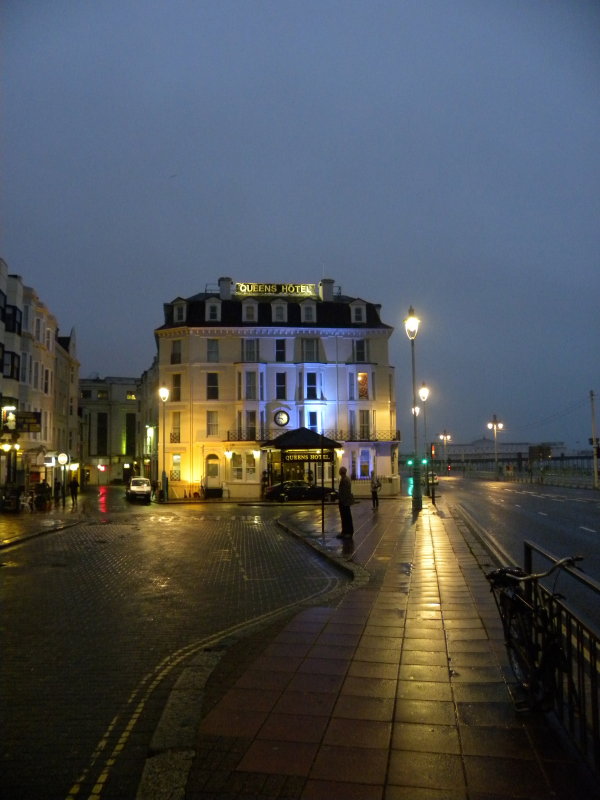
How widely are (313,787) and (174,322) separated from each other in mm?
49503

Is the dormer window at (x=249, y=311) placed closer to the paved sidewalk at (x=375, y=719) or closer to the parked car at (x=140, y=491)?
the parked car at (x=140, y=491)

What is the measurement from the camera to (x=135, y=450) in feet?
321

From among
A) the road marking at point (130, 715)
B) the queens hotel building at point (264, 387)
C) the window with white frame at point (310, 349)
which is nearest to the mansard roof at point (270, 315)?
the queens hotel building at point (264, 387)

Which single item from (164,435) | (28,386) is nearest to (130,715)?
(28,386)

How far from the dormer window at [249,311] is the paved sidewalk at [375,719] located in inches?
1724

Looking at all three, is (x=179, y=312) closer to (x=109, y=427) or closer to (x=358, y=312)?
(x=358, y=312)

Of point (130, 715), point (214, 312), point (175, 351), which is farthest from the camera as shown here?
point (214, 312)

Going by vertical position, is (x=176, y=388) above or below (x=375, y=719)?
above

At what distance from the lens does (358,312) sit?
52.0 m

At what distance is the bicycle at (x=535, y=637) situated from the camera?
178 inches

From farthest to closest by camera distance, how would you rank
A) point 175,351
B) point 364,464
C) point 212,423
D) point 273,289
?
point 273,289 → point 175,351 → point 212,423 → point 364,464

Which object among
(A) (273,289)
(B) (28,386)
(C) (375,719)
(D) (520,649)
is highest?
(A) (273,289)

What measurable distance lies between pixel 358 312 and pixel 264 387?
9696mm

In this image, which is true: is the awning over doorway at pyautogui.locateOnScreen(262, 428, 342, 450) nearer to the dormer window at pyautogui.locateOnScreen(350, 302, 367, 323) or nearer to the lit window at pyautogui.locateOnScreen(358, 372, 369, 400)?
the lit window at pyautogui.locateOnScreen(358, 372, 369, 400)
